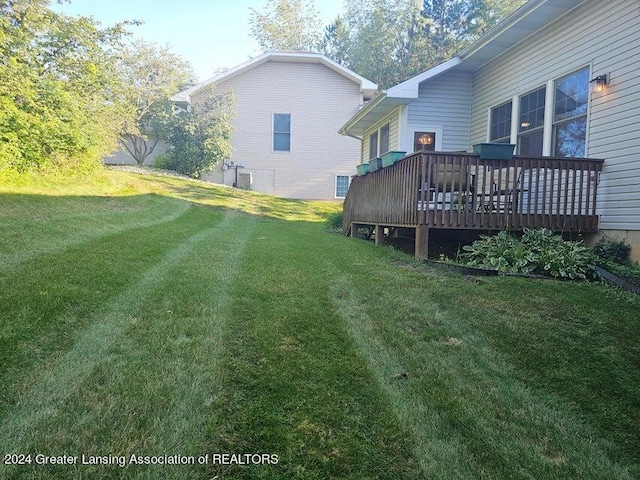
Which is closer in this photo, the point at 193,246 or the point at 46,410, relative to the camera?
the point at 46,410

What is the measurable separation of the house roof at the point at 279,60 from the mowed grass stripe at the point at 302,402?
17283 millimetres

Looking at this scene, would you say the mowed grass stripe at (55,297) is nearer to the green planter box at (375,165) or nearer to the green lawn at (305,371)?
the green lawn at (305,371)

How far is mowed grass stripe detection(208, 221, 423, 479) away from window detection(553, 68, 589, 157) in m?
5.69

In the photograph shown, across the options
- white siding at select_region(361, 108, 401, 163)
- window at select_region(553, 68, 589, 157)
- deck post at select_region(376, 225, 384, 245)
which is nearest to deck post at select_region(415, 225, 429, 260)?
deck post at select_region(376, 225, 384, 245)

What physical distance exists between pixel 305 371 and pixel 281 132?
1831 centimetres

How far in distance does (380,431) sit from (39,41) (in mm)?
11676

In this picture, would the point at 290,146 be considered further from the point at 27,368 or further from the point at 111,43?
the point at 27,368

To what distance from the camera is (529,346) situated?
2.99 meters

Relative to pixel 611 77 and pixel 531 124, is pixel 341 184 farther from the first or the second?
pixel 611 77

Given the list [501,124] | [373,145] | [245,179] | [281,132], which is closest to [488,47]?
[501,124]

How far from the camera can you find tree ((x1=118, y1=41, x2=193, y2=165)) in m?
20.6

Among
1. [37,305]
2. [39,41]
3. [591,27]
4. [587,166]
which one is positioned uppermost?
[39,41]

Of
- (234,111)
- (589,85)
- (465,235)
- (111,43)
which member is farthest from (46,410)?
(234,111)

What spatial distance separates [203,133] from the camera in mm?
17828
